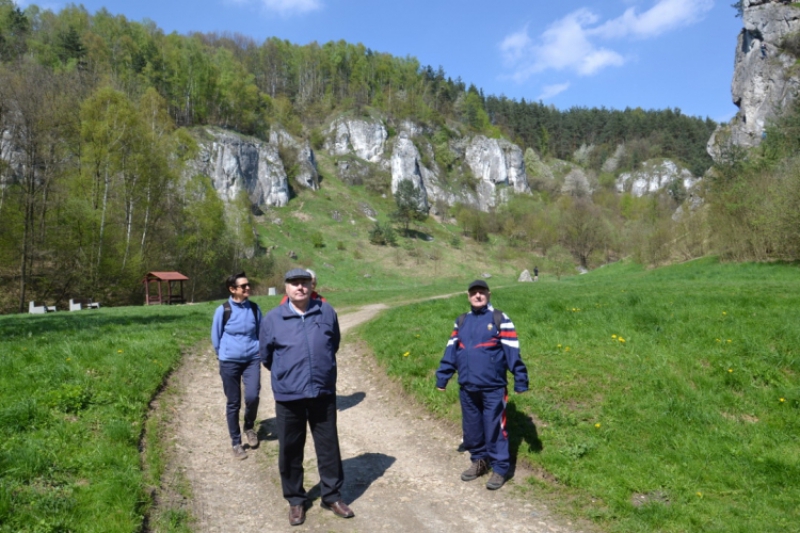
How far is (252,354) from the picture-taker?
6.71m

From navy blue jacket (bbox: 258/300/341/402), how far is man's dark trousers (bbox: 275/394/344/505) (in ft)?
0.48

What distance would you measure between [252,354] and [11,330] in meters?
8.92

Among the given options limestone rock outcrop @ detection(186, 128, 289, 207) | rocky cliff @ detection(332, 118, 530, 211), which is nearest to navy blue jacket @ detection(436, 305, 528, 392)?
limestone rock outcrop @ detection(186, 128, 289, 207)

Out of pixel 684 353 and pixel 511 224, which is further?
pixel 511 224

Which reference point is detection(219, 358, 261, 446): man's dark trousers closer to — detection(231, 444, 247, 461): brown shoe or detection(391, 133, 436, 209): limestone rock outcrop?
detection(231, 444, 247, 461): brown shoe

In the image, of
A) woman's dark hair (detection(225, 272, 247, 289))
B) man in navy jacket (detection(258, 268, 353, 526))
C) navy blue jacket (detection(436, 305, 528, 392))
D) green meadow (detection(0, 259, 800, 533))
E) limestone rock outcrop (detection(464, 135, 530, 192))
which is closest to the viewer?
green meadow (detection(0, 259, 800, 533))

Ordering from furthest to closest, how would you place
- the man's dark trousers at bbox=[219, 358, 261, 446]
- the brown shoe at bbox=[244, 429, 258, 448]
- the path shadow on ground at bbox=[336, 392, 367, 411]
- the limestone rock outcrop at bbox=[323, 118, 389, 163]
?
the limestone rock outcrop at bbox=[323, 118, 389, 163] → the path shadow on ground at bbox=[336, 392, 367, 411] → the brown shoe at bbox=[244, 429, 258, 448] → the man's dark trousers at bbox=[219, 358, 261, 446]

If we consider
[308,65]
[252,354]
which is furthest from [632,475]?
[308,65]

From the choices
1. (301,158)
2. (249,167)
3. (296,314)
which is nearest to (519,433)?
(296,314)

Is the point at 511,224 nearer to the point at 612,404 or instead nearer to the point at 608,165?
the point at 608,165

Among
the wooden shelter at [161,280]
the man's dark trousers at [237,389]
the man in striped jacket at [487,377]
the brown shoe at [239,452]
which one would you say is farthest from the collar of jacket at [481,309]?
the wooden shelter at [161,280]

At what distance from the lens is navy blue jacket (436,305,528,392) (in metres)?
5.36

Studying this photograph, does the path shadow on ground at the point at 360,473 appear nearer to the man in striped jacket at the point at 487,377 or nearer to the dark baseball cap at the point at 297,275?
the man in striped jacket at the point at 487,377

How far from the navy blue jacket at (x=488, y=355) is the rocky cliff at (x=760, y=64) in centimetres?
7248
